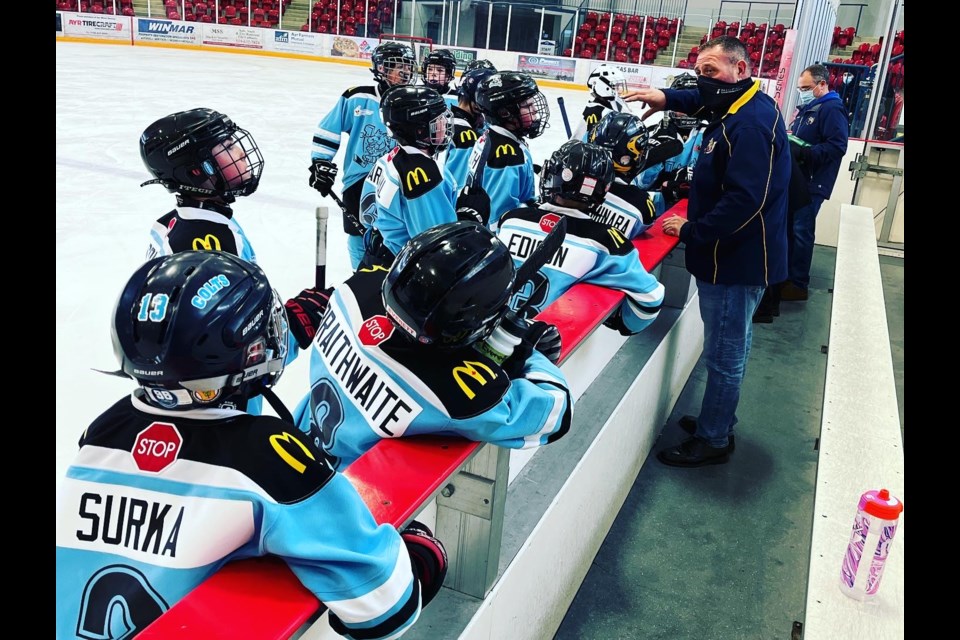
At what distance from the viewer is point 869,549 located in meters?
1.26

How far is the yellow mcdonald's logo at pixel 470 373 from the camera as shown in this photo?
4.21ft

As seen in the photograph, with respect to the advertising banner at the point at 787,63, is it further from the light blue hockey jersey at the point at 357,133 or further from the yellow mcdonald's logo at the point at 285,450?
the yellow mcdonald's logo at the point at 285,450

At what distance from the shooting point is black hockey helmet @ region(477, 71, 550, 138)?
315cm

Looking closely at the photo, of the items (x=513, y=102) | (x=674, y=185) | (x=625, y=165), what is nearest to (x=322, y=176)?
(x=513, y=102)

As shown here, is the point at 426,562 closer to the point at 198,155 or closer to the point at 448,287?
the point at 448,287

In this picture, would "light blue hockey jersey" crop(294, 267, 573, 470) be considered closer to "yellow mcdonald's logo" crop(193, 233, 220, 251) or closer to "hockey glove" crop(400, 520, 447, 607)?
"hockey glove" crop(400, 520, 447, 607)

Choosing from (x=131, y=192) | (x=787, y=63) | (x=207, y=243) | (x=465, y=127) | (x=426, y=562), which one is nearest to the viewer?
(x=426, y=562)

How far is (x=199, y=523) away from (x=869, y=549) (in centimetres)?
105

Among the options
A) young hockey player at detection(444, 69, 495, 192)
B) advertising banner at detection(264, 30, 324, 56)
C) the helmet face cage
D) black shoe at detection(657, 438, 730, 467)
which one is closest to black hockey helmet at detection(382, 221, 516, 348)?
black shoe at detection(657, 438, 730, 467)

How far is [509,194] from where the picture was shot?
11.1 feet

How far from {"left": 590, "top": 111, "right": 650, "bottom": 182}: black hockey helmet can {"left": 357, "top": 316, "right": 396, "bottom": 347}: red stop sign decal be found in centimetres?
201
